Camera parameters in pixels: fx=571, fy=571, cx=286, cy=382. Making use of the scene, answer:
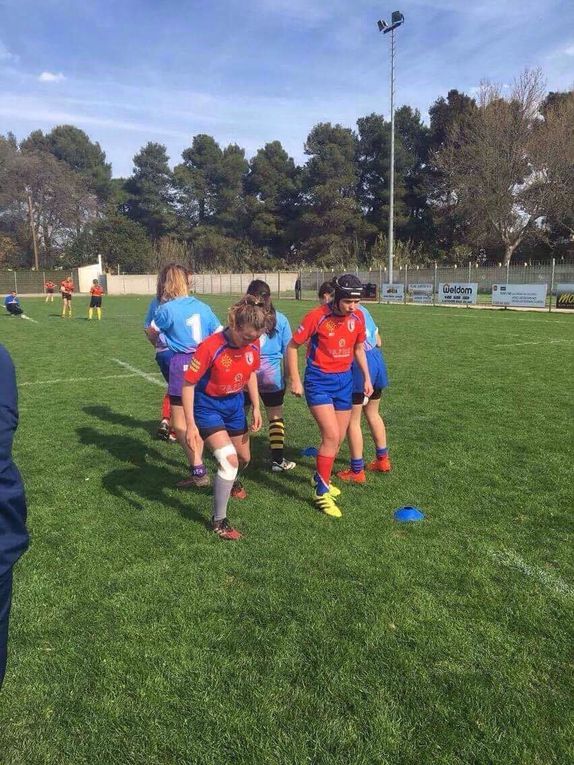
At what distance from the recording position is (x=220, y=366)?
4020mm

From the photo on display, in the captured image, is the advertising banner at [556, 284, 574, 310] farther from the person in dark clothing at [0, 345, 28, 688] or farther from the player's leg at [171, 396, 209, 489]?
the person in dark clothing at [0, 345, 28, 688]

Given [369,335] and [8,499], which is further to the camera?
[369,335]

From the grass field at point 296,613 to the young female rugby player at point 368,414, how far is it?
0.18 meters

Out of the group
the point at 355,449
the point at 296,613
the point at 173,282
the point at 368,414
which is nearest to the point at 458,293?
the point at 368,414

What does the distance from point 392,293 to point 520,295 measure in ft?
27.9

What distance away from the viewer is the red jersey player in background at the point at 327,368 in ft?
15.2

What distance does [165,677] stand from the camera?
2.74 m

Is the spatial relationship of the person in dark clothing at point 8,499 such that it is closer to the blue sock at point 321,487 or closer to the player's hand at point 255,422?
the player's hand at point 255,422

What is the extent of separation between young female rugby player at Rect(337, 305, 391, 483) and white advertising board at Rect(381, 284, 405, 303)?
91.0 ft

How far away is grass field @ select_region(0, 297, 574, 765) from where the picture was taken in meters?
2.42

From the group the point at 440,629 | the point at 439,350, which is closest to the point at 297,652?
the point at 440,629

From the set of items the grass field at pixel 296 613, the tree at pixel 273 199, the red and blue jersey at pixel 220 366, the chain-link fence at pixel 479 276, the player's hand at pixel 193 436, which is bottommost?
the grass field at pixel 296 613

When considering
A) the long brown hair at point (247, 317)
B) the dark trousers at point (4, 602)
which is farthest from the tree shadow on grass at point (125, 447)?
the dark trousers at point (4, 602)

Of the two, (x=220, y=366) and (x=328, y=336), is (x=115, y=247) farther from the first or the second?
(x=220, y=366)
